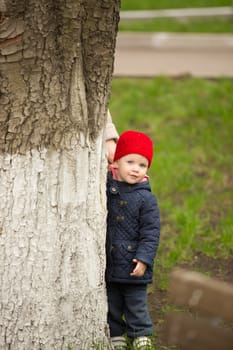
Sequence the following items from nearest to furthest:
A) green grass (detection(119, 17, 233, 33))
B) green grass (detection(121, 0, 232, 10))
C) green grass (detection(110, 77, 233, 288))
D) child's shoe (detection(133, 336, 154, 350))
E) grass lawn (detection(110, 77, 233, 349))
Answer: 1. child's shoe (detection(133, 336, 154, 350))
2. grass lawn (detection(110, 77, 233, 349))
3. green grass (detection(110, 77, 233, 288))
4. green grass (detection(119, 17, 233, 33))
5. green grass (detection(121, 0, 232, 10))

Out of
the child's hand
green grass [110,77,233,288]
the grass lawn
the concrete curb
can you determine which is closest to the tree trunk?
the child's hand

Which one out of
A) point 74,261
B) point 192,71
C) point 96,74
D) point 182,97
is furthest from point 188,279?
point 192,71

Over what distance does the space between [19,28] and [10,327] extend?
1278mm

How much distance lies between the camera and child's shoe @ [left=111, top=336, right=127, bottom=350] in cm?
349

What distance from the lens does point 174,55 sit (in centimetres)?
988

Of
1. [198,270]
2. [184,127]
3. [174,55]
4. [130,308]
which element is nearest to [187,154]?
[184,127]

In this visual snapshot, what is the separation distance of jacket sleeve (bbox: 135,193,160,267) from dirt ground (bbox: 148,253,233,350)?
703 mm

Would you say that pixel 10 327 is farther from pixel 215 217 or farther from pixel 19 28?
pixel 215 217

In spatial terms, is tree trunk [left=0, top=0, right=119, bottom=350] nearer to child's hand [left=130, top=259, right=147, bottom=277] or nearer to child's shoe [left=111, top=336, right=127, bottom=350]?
child's hand [left=130, top=259, right=147, bottom=277]

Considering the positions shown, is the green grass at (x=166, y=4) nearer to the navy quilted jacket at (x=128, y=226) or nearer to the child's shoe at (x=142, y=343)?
the navy quilted jacket at (x=128, y=226)

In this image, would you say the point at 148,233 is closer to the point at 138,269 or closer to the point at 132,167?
the point at 138,269

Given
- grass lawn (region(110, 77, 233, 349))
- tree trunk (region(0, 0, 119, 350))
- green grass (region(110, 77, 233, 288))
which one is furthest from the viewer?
green grass (region(110, 77, 233, 288))

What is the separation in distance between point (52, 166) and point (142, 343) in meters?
1.10

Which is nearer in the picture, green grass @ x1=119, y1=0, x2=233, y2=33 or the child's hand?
the child's hand
